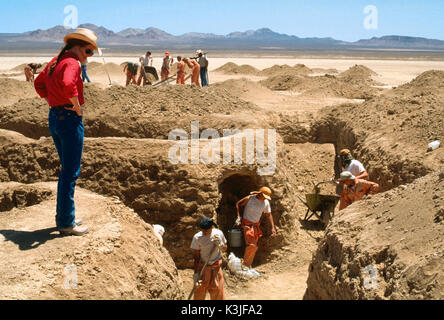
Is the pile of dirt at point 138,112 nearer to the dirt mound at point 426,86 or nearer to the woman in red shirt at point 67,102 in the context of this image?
the dirt mound at point 426,86

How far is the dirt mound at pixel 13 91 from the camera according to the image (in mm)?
21441

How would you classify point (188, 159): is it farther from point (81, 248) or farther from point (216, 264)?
point (81, 248)

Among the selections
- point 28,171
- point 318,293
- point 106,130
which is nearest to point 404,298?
point 318,293

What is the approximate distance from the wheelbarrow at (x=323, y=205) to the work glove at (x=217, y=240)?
4.54 m

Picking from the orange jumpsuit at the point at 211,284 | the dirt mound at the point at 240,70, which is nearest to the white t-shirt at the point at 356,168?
the orange jumpsuit at the point at 211,284

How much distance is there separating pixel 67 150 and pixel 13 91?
19118 millimetres

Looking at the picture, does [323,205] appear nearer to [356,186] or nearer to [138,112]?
[356,186]

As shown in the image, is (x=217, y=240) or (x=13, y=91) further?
(x=13, y=91)

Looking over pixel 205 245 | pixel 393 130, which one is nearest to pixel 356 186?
pixel 205 245

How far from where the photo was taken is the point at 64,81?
4836mm

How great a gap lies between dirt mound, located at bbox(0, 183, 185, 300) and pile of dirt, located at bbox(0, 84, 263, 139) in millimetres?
6404

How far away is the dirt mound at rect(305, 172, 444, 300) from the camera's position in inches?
185

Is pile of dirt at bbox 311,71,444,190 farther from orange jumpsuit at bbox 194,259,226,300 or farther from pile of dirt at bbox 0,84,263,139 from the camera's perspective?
orange jumpsuit at bbox 194,259,226,300

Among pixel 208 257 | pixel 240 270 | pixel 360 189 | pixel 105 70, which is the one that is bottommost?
pixel 240 270
